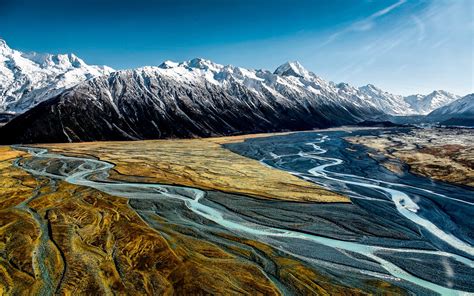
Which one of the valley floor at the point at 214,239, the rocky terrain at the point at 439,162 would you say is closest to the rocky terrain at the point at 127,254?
the valley floor at the point at 214,239

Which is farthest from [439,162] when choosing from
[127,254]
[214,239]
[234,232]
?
[127,254]

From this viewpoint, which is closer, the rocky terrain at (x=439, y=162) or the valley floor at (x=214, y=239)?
the valley floor at (x=214, y=239)

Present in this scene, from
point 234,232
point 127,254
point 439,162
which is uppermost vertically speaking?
point 439,162

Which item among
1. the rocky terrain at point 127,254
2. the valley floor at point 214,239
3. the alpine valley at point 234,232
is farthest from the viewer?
the alpine valley at point 234,232

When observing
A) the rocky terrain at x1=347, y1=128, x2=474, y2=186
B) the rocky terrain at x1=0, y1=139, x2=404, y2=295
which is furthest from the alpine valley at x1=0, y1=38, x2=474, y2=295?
the rocky terrain at x1=347, y1=128, x2=474, y2=186

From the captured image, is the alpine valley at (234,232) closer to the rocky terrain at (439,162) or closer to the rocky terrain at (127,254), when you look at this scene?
the rocky terrain at (127,254)

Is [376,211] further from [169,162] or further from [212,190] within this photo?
[169,162]

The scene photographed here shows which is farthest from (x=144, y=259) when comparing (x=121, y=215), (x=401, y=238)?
(x=401, y=238)

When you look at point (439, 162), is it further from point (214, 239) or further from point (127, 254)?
point (127, 254)

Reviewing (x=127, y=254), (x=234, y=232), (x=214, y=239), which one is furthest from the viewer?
(x=234, y=232)

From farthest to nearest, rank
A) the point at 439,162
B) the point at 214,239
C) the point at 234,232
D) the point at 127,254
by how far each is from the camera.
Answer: the point at 439,162
the point at 234,232
the point at 214,239
the point at 127,254

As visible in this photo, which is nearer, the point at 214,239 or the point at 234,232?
the point at 214,239
